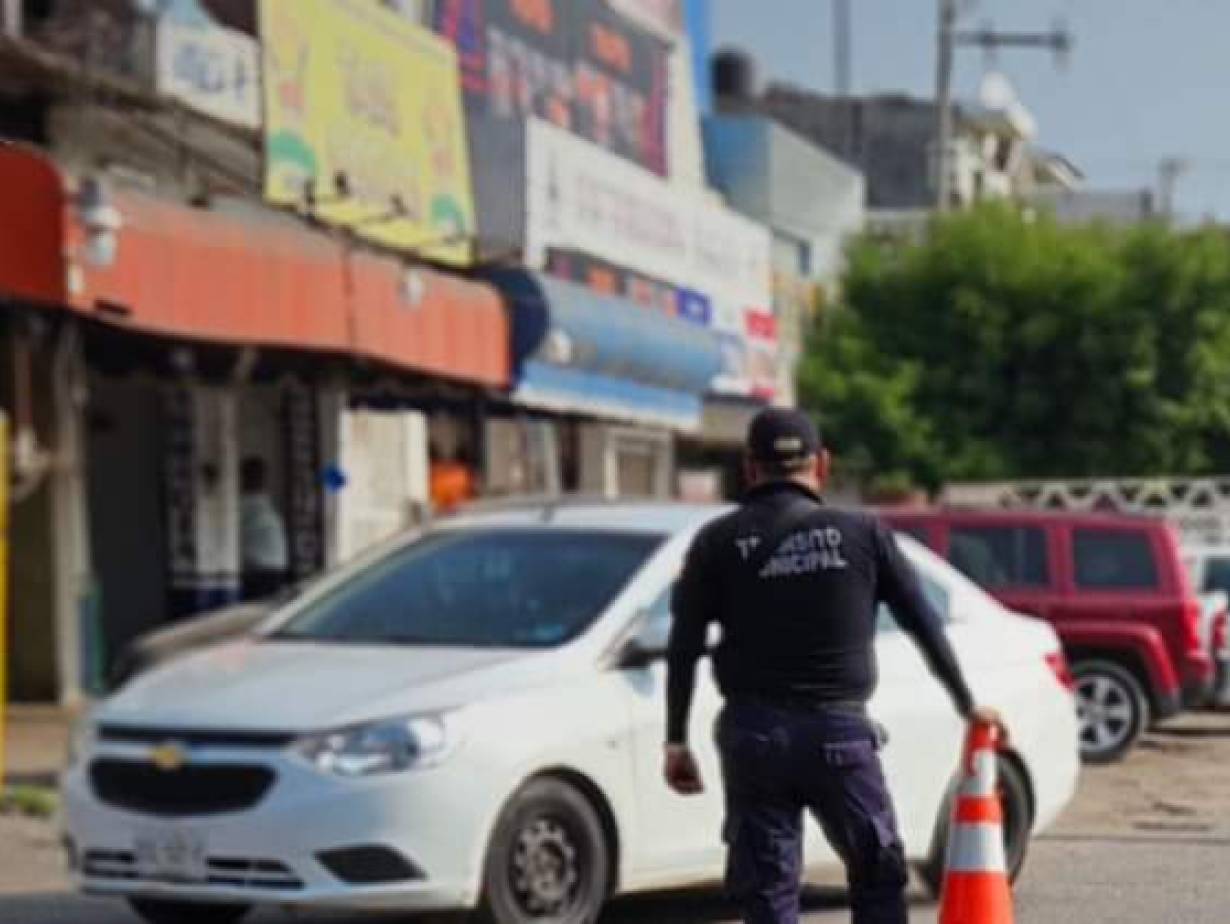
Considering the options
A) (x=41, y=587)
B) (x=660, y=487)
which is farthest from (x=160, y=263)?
(x=660, y=487)

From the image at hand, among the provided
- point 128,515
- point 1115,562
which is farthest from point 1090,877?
point 128,515

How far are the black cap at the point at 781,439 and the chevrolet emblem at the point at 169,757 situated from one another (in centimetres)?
255

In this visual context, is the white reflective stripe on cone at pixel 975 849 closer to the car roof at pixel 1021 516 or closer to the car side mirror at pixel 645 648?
the car side mirror at pixel 645 648

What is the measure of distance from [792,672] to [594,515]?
348cm

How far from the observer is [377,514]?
2620 cm

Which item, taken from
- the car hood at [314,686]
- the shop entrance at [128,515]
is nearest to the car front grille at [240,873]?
the car hood at [314,686]

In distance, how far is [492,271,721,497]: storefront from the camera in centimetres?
2320

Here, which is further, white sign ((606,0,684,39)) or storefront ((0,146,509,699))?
white sign ((606,0,684,39))

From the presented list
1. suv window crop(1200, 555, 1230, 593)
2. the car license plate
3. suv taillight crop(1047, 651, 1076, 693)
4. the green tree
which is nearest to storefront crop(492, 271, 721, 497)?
suv window crop(1200, 555, 1230, 593)

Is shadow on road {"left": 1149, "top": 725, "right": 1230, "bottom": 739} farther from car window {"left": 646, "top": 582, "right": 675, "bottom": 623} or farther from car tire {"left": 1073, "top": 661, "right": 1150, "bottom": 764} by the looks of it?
car window {"left": 646, "top": 582, "right": 675, "bottom": 623}

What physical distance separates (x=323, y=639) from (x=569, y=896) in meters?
1.52

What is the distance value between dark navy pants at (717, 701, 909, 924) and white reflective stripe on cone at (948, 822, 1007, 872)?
0.38 m

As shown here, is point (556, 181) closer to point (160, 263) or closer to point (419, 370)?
point (419, 370)

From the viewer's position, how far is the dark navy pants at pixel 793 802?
24.2ft
